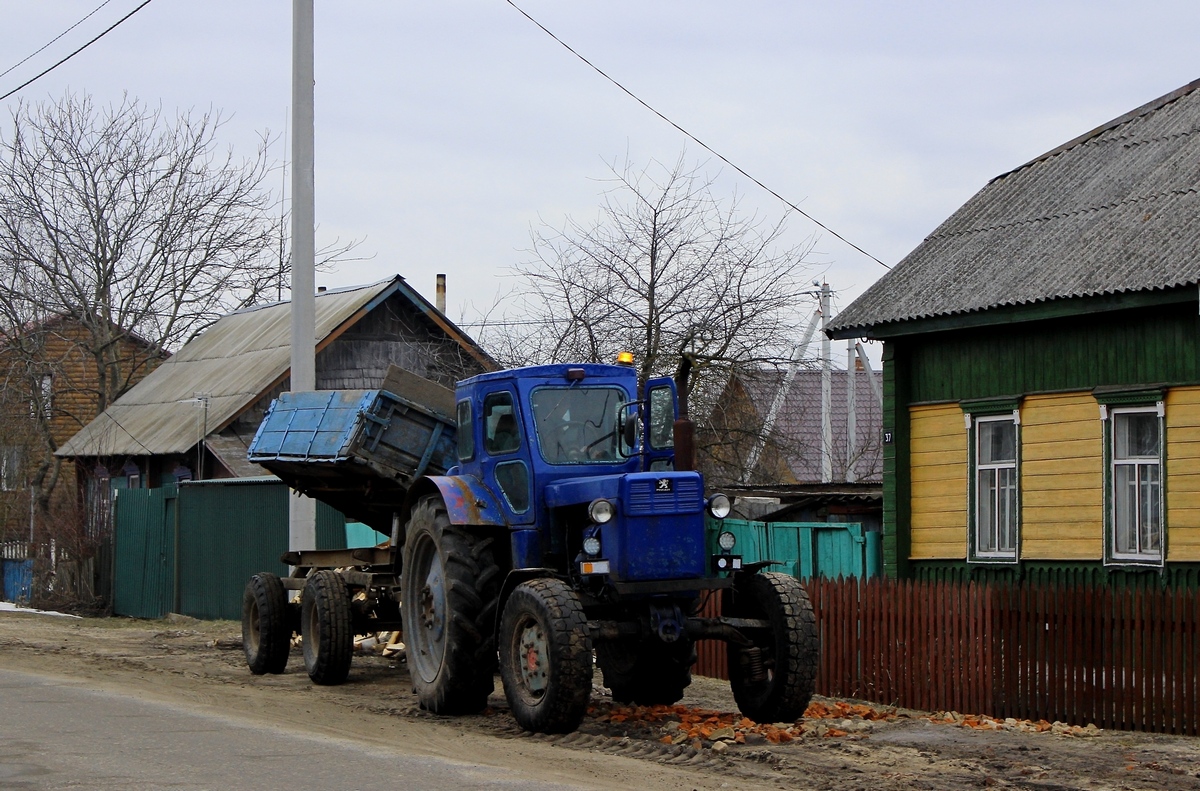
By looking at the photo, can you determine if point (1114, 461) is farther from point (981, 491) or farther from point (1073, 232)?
point (1073, 232)

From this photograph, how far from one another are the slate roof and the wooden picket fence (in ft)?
11.2

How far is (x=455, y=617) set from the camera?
36.4ft

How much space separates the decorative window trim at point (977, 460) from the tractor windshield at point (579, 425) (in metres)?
5.72

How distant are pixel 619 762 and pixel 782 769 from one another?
995 mm

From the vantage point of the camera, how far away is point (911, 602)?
1288 centimetres

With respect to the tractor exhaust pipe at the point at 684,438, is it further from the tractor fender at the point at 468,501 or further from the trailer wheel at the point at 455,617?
the trailer wheel at the point at 455,617

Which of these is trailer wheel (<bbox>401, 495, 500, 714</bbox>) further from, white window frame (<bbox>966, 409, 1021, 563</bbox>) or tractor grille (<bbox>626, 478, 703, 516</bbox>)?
white window frame (<bbox>966, 409, 1021, 563</bbox>)

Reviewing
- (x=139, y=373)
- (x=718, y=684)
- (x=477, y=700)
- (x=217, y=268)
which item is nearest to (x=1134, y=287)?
(x=718, y=684)

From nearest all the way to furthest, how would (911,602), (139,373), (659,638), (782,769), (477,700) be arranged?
(782,769) → (659,638) → (477,700) → (911,602) → (139,373)

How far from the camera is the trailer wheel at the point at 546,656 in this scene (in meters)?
9.87

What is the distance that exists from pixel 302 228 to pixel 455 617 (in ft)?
22.9

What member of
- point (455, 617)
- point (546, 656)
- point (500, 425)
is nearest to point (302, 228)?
point (500, 425)

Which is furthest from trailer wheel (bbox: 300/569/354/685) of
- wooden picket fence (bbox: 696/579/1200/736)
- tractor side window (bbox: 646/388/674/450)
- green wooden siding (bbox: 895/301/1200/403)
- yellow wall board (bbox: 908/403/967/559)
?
green wooden siding (bbox: 895/301/1200/403)

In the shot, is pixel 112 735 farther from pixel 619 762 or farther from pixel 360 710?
pixel 619 762
